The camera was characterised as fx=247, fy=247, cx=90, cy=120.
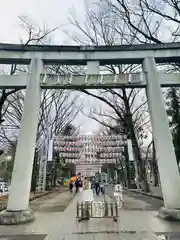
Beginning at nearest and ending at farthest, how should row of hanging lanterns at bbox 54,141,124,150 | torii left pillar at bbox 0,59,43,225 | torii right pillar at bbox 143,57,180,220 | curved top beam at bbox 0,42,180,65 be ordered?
torii left pillar at bbox 0,59,43,225
torii right pillar at bbox 143,57,180,220
curved top beam at bbox 0,42,180,65
row of hanging lanterns at bbox 54,141,124,150

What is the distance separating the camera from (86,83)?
965cm

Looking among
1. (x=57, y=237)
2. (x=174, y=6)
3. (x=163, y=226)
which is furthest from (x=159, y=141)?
A: (x=174, y=6)

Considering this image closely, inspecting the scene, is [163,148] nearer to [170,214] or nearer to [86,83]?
[170,214]

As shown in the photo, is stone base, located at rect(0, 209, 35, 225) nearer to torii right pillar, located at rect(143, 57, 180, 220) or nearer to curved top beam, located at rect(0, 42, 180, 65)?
torii right pillar, located at rect(143, 57, 180, 220)

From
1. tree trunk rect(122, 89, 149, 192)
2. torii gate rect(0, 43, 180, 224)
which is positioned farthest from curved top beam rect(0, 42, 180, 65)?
tree trunk rect(122, 89, 149, 192)

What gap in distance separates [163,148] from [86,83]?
12.5 ft

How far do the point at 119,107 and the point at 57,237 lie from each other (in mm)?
16143

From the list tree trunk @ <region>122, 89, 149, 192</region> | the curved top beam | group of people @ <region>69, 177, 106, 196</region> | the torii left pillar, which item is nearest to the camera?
the torii left pillar

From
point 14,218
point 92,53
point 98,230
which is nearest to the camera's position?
point 98,230

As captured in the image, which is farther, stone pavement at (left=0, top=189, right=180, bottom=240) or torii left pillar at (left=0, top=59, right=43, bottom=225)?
torii left pillar at (left=0, top=59, right=43, bottom=225)

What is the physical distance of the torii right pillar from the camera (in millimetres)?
8586

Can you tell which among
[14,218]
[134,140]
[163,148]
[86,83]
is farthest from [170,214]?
[134,140]

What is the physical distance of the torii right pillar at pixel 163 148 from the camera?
8.59m

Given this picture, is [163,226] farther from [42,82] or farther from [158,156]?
[42,82]
